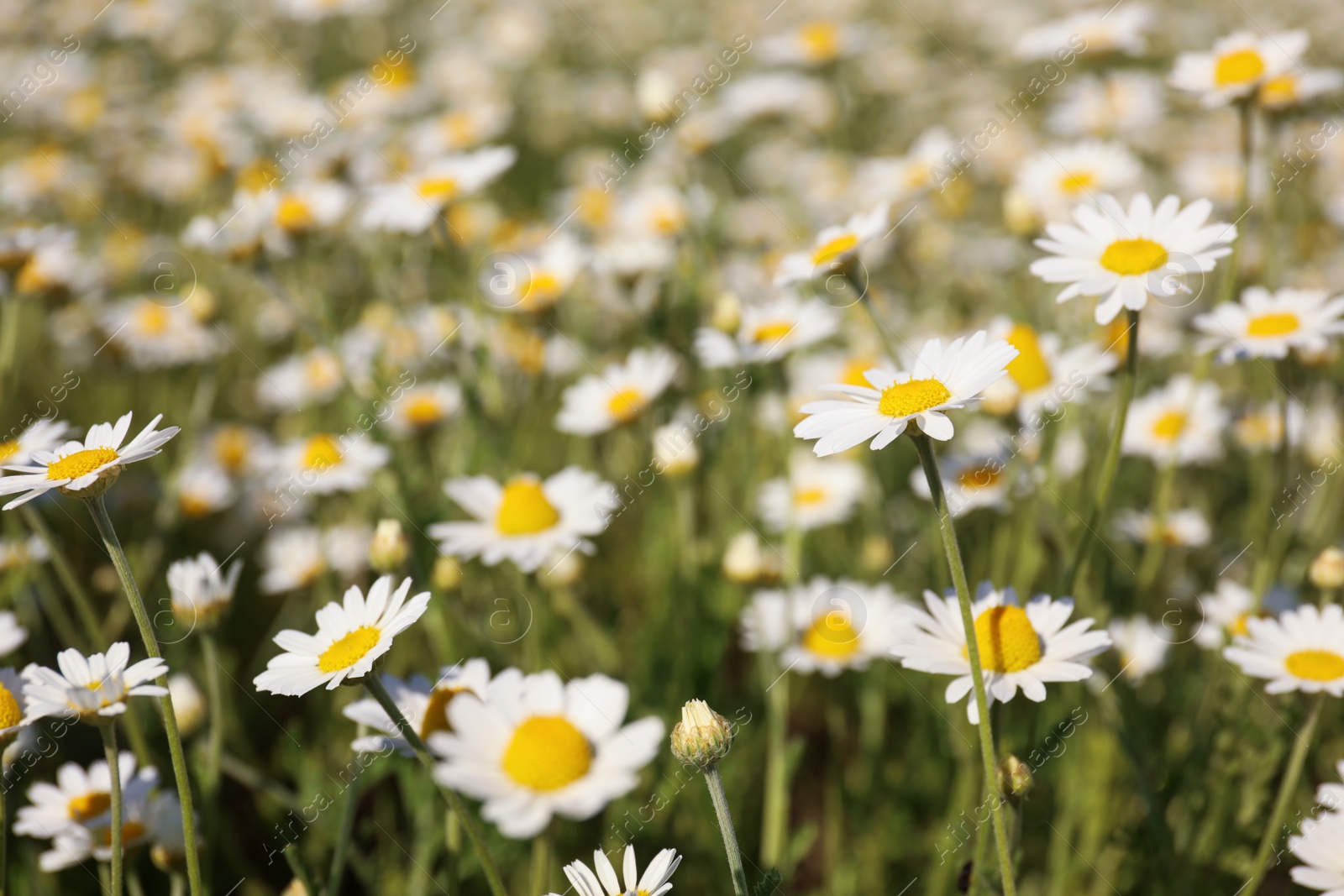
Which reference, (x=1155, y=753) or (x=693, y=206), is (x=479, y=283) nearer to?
(x=693, y=206)

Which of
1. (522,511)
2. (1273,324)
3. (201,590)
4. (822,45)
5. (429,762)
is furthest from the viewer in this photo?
(822,45)

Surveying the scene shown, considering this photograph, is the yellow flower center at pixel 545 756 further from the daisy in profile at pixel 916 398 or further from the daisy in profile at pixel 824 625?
the daisy in profile at pixel 824 625

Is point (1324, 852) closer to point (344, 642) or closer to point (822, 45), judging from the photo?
point (344, 642)

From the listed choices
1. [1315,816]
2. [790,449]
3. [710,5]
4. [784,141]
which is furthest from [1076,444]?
[710,5]

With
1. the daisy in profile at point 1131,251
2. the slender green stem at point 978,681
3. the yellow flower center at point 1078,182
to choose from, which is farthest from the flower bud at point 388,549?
the yellow flower center at point 1078,182

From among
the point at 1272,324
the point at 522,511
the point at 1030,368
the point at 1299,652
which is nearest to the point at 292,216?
the point at 522,511

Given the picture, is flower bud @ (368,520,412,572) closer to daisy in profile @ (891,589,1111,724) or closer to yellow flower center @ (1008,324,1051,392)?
daisy in profile @ (891,589,1111,724)
